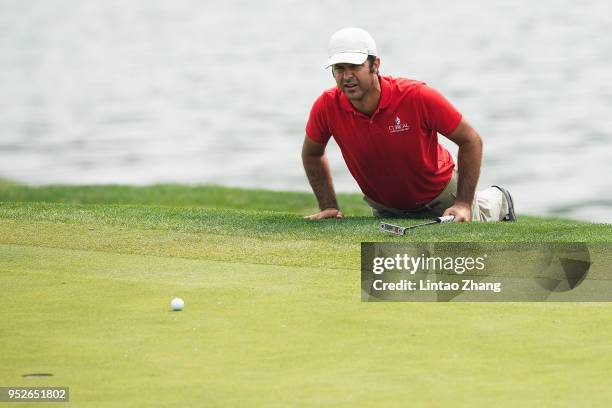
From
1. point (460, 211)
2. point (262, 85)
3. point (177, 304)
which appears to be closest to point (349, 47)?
point (460, 211)

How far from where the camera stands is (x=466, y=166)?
857 cm

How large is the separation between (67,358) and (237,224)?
3.44 m

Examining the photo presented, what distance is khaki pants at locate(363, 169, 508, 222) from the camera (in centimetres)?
903

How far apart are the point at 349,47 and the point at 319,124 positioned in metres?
0.76

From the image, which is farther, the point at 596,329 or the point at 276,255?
the point at 276,255

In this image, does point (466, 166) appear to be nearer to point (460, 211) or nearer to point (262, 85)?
point (460, 211)

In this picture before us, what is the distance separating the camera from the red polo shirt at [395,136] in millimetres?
8375

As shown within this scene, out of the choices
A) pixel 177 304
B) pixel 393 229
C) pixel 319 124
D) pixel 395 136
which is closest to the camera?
pixel 177 304

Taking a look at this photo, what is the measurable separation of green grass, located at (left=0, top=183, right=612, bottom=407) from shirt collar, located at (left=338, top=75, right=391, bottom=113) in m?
0.86

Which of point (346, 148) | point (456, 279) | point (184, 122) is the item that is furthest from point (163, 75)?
point (456, 279)

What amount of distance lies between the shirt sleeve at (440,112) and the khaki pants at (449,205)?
2.47ft

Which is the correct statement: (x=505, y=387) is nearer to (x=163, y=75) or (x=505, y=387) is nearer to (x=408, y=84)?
(x=408, y=84)

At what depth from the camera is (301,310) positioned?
566 centimetres

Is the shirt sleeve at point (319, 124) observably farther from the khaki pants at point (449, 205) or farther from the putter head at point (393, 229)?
the putter head at point (393, 229)
